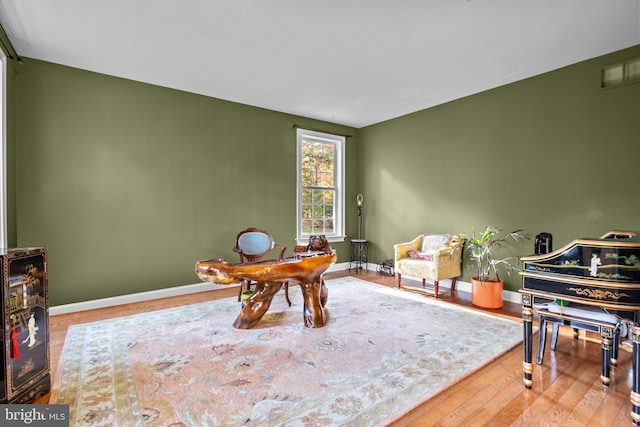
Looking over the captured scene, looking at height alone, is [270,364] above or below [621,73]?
below

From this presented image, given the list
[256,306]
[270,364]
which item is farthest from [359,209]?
[270,364]

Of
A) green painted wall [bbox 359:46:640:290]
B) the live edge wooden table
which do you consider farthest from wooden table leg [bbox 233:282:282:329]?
green painted wall [bbox 359:46:640:290]

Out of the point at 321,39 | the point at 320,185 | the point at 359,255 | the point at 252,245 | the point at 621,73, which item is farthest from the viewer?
the point at 359,255

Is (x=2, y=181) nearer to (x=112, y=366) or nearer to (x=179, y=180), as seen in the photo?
(x=179, y=180)

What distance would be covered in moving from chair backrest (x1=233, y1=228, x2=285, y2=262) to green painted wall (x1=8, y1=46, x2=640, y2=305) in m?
0.68

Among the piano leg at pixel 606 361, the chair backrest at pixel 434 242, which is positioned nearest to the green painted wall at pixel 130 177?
the chair backrest at pixel 434 242

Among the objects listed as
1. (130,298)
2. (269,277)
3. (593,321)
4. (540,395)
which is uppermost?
(269,277)

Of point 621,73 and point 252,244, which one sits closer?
point 621,73

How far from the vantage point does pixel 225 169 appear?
183 inches

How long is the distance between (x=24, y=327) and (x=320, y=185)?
450 centimetres

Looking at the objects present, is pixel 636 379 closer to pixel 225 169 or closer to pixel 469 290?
pixel 469 290

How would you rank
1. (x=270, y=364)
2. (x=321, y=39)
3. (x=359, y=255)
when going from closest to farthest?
(x=270, y=364) → (x=321, y=39) → (x=359, y=255)

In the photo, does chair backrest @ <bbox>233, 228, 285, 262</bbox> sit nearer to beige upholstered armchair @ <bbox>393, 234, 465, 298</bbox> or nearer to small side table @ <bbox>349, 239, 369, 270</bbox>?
beige upholstered armchair @ <bbox>393, 234, 465, 298</bbox>

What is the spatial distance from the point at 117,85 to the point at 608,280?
5013mm
